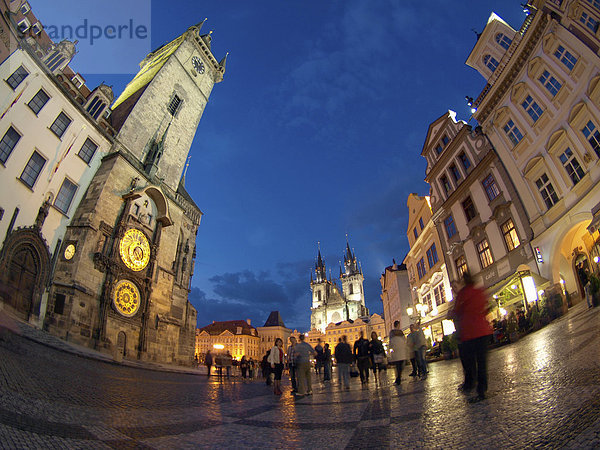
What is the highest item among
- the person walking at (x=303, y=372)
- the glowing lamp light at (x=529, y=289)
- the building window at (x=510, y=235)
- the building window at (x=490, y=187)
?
the building window at (x=490, y=187)

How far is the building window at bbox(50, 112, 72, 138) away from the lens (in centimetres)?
1738

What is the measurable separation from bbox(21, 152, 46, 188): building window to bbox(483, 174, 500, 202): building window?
2633 centimetres

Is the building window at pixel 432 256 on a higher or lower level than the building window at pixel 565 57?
lower

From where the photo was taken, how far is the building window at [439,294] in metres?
21.5

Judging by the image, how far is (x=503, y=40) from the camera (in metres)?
22.4

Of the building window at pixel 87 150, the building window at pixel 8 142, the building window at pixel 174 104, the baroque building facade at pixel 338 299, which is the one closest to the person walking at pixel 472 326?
the building window at pixel 8 142

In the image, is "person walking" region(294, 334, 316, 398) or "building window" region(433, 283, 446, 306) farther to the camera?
"building window" region(433, 283, 446, 306)

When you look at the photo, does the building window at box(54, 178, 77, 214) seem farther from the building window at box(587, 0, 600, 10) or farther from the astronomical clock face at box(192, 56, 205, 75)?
the building window at box(587, 0, 600, 10)

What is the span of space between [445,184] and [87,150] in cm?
2623

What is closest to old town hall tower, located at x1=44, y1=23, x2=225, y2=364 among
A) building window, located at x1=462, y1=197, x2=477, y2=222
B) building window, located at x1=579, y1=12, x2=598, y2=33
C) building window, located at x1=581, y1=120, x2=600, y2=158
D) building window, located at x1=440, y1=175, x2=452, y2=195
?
building window, located at x1=462, y1=197, x2=477, y2=222

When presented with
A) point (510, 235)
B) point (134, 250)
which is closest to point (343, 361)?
point (510, 235)

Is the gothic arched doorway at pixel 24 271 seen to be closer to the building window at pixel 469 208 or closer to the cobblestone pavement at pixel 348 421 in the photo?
the cobblestone pavement at pixel 348 421

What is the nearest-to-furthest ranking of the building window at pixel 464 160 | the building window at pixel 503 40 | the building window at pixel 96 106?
the building window at pixel 464 160 < the building window at pixel 503 40 < the building window at pixel 96 106

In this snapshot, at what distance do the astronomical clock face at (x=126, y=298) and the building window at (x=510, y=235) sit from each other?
23758 millimetres
